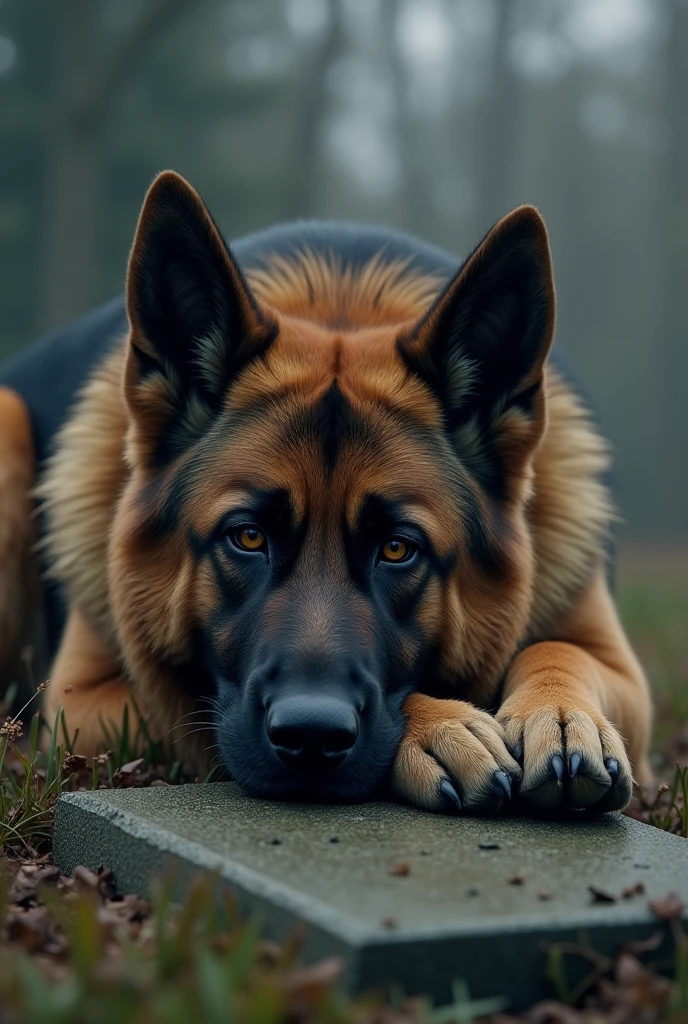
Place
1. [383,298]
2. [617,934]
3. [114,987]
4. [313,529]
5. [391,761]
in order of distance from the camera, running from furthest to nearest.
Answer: [383,298] < [313,529] < [391,761] < [617,934] < [114,987]

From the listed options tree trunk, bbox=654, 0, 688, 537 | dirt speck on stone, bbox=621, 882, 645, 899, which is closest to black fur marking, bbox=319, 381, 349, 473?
dirt speck on stone, bbox=621, 882, 645, 899

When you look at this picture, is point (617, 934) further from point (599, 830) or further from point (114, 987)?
point (114, 987)

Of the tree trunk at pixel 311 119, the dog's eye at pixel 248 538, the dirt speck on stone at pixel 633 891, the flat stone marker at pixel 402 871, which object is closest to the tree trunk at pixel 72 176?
the tree trunk at pixel 311 119

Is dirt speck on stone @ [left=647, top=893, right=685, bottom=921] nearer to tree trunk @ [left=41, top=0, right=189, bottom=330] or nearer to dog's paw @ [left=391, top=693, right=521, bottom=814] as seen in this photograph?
dog's paw @ [left=391, top=693, right=521, bottom=814]

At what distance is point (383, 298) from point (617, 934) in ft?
8.42

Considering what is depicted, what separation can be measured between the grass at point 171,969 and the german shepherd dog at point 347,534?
0.55 meters

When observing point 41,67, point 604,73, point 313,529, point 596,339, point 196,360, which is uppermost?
point 604,73

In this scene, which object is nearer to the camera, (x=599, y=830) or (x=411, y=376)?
(x=599, y=830)

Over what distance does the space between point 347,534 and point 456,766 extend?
2.25ft

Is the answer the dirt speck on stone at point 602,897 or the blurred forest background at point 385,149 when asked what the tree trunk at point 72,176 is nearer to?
the blurred forest background at point 385,149

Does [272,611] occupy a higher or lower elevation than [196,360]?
lower

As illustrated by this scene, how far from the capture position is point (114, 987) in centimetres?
167

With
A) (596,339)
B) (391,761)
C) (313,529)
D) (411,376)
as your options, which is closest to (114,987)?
(391,761)

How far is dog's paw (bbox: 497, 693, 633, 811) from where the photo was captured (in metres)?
2.79
